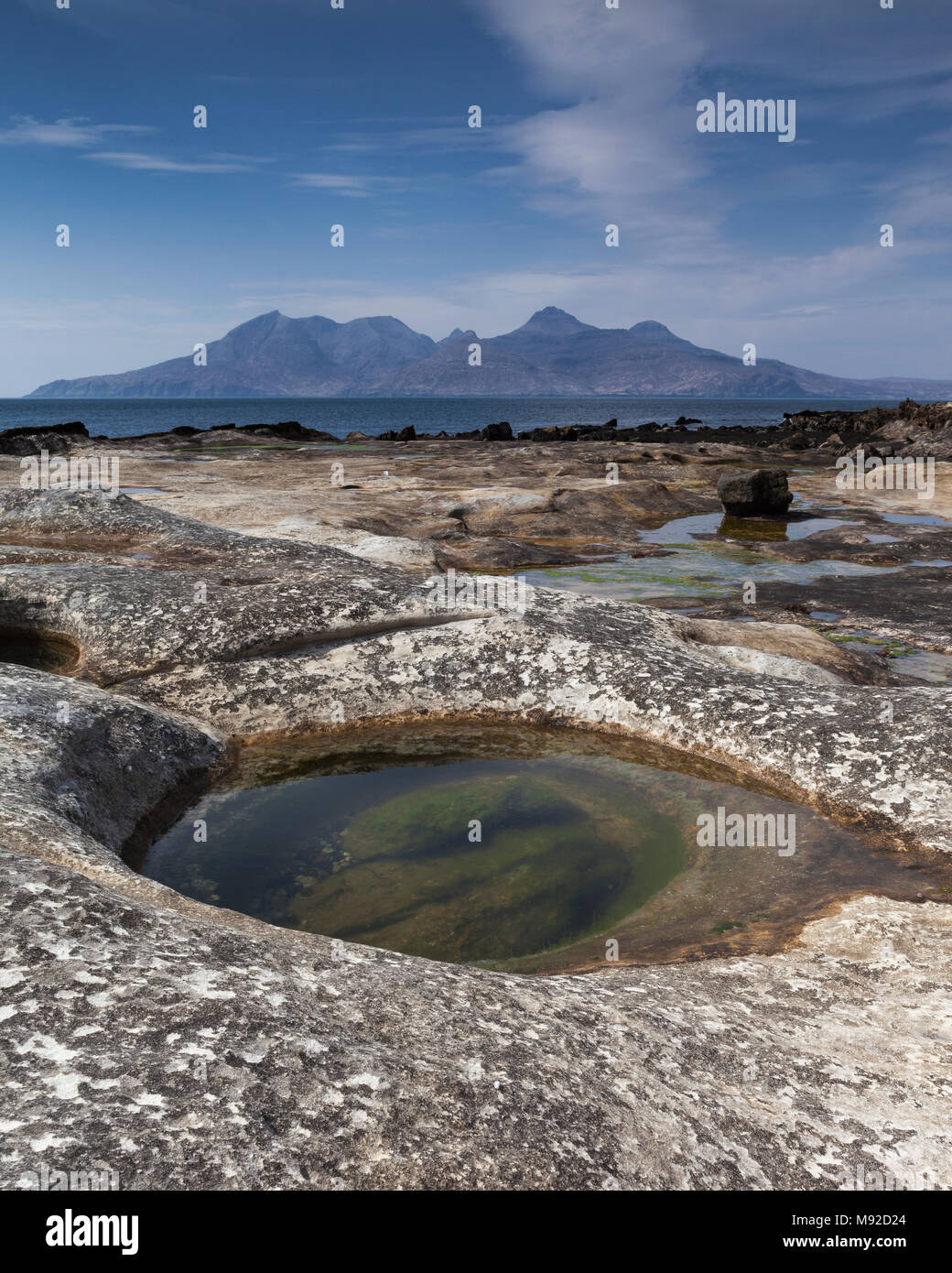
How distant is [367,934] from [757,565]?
23.8 metres

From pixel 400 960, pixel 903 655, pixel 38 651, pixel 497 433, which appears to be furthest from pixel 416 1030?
pixel 497 433

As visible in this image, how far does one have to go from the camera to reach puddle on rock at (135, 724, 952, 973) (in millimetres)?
7688

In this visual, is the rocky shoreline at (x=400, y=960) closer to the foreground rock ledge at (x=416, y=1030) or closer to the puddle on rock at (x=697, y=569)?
the foreground rock ledge at (x=416, y=1030)

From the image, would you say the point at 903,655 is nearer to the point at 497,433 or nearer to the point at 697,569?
the point at 697,569

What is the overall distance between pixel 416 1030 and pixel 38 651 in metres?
11.7

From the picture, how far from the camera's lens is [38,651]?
14125 mm

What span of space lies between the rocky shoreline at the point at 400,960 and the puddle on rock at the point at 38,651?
0.18m

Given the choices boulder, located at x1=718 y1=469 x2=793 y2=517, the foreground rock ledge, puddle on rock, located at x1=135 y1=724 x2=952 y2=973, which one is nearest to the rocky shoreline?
the foreground rock ledge

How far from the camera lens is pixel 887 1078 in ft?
17.4

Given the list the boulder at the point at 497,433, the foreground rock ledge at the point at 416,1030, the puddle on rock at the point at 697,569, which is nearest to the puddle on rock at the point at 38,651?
the foreground rock ledge at the point at 416,1030

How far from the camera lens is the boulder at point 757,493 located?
127 feet
